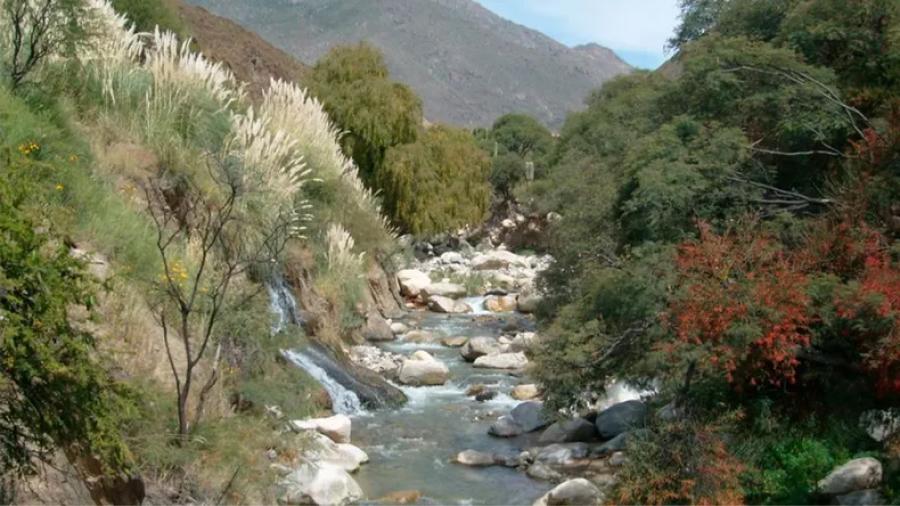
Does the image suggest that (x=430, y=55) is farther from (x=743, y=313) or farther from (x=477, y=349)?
(x=743, y=313)

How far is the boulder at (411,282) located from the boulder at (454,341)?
5920 millimetres

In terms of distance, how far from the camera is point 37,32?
34.6 feet

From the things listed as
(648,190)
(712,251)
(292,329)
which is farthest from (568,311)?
(292,329)

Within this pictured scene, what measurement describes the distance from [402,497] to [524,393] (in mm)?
5867

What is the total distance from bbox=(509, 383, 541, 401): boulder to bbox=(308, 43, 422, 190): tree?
13.5 meters

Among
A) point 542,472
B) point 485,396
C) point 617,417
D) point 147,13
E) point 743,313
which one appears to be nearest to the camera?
point 743,313

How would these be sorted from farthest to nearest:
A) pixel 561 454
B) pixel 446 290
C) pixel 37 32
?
pixel 446 290 < pixel 561 454 < pixel 37 32

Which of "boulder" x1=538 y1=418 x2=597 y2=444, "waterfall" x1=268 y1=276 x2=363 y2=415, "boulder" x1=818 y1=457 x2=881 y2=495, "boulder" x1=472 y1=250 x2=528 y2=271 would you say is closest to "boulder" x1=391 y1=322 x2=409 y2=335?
"waterfall" x1=268 y1=276 x2=363 y2=415

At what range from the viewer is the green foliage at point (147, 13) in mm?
21036

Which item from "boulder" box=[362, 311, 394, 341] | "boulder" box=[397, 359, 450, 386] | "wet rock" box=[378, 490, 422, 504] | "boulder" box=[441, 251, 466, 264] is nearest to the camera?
"wet rock" box=[378, 490, 422, 504]

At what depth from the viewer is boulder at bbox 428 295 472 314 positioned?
25.8 metres

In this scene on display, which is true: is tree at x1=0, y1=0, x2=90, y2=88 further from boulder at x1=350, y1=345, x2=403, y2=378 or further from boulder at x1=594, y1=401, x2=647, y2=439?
boulder at x1=594, y1=401, x2=647, y2=439

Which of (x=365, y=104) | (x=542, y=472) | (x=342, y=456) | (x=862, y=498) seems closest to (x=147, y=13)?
(x=365, y=104)

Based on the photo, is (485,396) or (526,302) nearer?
(485,396)
